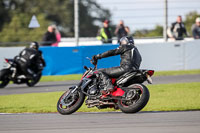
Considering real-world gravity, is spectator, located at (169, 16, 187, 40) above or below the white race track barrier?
above

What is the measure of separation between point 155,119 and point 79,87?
1643 millimetres

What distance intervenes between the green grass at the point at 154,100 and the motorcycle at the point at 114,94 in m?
0.83

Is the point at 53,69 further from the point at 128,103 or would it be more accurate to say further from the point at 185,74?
the point at 128,103

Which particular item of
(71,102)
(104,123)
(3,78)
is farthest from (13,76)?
(104,123)

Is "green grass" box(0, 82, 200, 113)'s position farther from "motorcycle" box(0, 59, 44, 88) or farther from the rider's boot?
"motorcycle" box(0, 59, 44, 88)

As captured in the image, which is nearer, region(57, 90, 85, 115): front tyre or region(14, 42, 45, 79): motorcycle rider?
region(57, 90, 85, 115): front tyre

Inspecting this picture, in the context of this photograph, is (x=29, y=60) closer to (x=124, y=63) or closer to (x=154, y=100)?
(x=154, y=100)

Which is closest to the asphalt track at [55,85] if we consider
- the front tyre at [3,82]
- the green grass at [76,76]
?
the front tyre at [3,82]

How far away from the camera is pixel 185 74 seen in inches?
637

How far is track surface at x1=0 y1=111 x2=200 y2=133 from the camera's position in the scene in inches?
261

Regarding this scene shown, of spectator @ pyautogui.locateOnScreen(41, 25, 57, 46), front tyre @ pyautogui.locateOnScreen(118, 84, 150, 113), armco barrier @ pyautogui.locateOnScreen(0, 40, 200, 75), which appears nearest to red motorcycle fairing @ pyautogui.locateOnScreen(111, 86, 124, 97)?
front tyre @ pyautogui.locateOnScreen(118, 84, 150, 113)

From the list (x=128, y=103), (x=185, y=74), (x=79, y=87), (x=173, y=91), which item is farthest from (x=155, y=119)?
(x=185, y=74)

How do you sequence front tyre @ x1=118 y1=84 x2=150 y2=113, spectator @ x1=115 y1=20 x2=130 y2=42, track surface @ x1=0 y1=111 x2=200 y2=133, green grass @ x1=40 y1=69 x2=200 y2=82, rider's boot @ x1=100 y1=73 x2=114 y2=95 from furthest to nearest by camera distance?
1. spectator @ x1=115 y1=20 x2=130 y2=42
2. green grass @ x1=40 y1=69 x2=200 y2=82
3. rider's boot @ x1=100 y1=73 x2=114 y2=95
4. front tyre @ x1=118 y1=84 x2=150 y2=113
5. track surface @ x1=0 y1=111 x2=200 y2=133

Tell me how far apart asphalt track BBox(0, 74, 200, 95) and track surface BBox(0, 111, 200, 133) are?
15.6 feet
